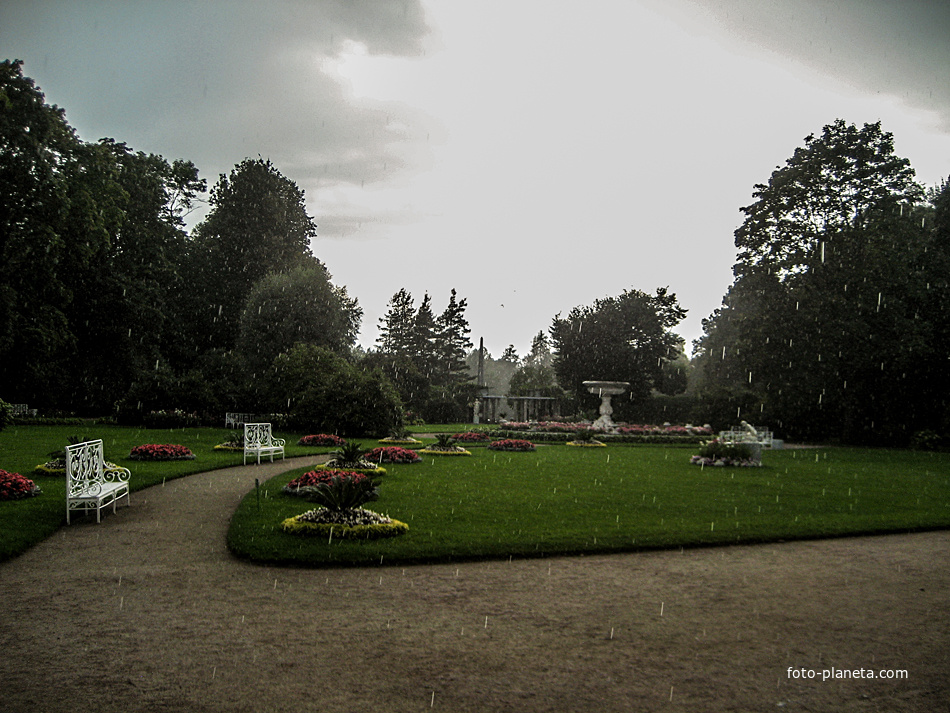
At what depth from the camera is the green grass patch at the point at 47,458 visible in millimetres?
8473

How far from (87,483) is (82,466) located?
0.83 ft

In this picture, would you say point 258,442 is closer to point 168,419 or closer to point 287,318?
point 168,419

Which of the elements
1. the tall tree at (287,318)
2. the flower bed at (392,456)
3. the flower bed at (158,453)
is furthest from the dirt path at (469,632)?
the tall tree at (287,318)

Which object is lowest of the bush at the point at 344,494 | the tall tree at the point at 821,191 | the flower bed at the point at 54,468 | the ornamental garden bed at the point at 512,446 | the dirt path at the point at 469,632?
the ornamental garden bed at the point at 512,446

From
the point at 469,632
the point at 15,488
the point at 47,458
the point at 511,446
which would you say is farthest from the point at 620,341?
the point at 469,632

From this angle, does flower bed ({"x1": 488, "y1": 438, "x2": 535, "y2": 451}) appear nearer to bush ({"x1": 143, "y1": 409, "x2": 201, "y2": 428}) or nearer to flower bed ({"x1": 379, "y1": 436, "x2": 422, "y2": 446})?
flower bed ({"x1": 379, "y1": 436, "x2": 422, "y2": 446})

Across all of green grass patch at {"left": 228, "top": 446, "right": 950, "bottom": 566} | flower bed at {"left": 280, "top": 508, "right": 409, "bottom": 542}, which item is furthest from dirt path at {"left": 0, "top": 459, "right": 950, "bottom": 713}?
flower bed at {"left": 280, "top": 508, "right": 409, "bottom": 542}

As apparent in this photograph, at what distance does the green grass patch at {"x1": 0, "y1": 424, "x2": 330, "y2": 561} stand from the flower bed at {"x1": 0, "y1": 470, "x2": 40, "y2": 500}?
0.17 metres

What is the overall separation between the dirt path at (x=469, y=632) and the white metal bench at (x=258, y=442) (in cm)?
892

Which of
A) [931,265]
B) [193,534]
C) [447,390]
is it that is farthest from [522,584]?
[447,390]

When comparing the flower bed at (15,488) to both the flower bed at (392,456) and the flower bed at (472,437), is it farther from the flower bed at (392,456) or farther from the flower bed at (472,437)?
the flower bed at (472,437)

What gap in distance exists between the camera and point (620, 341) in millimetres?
48938

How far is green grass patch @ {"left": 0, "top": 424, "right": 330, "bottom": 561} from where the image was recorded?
27.8 ft

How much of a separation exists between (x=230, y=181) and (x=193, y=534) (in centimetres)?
5007
